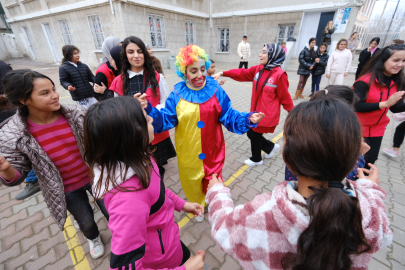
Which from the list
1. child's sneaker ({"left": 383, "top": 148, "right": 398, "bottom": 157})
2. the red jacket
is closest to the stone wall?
child's sneaker ({"left": 383, "top": 148, "right": 398, "bottom": 157})

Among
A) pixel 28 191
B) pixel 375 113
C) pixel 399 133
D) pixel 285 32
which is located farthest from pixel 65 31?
pixel 399 133

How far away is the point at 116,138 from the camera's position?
3.06 feet

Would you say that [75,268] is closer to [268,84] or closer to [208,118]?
[208,118]

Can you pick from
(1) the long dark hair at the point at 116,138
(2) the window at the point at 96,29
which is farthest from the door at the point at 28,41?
(1) the long dark hair at the point at 116,138

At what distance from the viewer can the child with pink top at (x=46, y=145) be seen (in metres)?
1.30

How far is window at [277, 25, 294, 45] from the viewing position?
11.6 meters

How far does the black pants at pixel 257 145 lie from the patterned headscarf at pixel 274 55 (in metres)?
1.04

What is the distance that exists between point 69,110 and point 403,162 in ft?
17.3

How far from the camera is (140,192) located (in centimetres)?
96

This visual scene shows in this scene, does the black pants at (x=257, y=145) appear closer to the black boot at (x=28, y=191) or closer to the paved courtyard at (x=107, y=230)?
the paved courtyard at (x=107, y=230)

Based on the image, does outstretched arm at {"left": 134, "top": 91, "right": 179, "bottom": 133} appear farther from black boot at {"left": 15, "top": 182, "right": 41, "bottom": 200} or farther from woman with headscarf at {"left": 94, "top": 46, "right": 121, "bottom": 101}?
black boot at {"left": 15, "top": 182, "right": 41, "bottom": 200}

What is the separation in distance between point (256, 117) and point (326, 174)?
108 cm

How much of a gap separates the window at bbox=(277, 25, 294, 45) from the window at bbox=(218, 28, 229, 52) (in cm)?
392

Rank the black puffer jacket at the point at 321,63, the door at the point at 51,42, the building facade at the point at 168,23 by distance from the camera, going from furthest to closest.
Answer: the door at the point at 51,42
the building facade at the point at 168,23
the black puffer jacket at the point at 321,63
